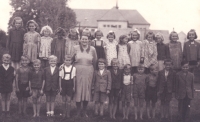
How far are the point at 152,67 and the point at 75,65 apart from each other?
7.17 feet

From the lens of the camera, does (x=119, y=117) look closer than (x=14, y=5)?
Yes

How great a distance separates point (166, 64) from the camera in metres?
7.64

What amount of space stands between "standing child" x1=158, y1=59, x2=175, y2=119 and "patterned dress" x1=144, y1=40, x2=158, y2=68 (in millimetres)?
665

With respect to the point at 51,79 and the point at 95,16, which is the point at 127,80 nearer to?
the point at 51,79

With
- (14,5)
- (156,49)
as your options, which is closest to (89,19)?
(14,5)

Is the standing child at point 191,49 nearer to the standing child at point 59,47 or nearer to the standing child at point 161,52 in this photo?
the standing child at point 161,52

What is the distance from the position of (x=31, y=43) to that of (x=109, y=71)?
2.51 m

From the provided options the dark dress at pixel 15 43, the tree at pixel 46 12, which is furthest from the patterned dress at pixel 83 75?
the tree at pixel 46 12

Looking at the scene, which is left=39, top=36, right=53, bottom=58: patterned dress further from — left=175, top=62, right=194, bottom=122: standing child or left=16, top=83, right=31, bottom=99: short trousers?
left=175, top=62, right=194, bottom=122: standing child

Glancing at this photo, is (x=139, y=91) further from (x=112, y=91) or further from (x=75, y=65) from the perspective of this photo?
(x=75, y=65)

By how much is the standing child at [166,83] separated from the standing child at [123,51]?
1.10m

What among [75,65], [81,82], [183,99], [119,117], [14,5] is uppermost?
[14,5]

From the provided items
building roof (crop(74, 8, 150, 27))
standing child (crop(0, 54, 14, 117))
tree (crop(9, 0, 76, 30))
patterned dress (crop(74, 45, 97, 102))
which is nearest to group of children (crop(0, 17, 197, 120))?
standing child (crop(0, 54, 14, 117))

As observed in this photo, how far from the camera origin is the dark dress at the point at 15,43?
8242 mm
